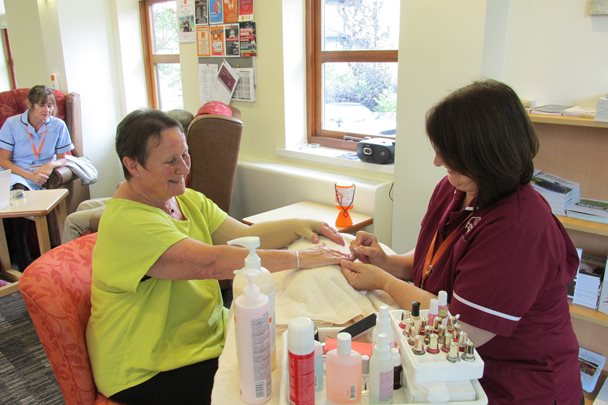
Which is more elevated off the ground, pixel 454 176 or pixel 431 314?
pixel 454 176

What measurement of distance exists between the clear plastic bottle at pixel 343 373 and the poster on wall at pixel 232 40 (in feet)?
9.79

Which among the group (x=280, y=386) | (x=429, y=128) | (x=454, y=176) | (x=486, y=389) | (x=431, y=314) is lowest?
(x=486, y=389)

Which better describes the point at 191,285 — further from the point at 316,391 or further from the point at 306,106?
the point at 306,106

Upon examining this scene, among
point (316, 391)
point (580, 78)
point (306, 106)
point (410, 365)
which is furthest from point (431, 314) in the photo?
point (306, 106)

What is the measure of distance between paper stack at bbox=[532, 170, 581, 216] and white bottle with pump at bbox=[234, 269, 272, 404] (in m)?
1.48

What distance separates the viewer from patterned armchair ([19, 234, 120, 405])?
3.86 ft

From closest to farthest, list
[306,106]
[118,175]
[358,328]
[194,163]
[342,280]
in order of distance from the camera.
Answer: [358,328], [342,280], [194,163], [306,106], [118,175]

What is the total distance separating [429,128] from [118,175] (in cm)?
443

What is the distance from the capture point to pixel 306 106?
135 inches

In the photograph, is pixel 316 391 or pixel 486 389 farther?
pixel 486 389

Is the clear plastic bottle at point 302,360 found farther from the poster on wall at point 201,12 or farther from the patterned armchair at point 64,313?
the poster on wall at point 201,12

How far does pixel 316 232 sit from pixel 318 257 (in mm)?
281

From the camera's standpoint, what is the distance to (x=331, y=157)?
10.1 feet

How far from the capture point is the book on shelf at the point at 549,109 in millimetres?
1857
